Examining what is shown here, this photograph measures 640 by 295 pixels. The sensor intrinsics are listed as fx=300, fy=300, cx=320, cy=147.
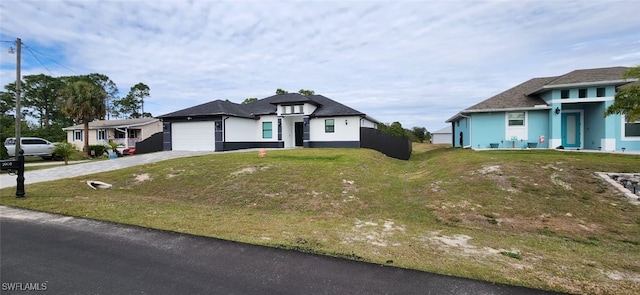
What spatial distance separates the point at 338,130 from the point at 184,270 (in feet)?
66.1

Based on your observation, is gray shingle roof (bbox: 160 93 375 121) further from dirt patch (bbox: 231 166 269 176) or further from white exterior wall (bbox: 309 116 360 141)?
dirt patch (bbox: 231 166 269 176)

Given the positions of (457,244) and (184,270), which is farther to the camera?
(457,244)

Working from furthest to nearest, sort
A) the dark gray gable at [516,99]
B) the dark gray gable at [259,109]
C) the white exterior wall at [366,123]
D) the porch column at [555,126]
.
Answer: the white exterior wall at [366,123], the dark gray gable at [259,109], the dark gray gable at [516,99], the porch column at [555,126]

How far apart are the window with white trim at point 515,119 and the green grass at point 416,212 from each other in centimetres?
842

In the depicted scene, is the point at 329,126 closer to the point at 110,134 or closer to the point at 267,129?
the point at 267,129

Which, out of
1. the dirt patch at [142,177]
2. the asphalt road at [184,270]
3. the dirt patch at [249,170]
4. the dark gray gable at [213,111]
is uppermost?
the dark gray gable at [213,111]

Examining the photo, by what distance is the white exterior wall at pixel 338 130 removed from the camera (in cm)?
2303

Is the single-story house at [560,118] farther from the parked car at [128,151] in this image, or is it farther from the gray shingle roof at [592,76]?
the parked car at [128,151]

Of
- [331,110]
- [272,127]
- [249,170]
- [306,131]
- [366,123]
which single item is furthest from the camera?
[366,123]

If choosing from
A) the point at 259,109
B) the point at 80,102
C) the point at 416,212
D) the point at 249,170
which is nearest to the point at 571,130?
the point at 416,212

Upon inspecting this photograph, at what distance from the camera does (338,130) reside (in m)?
23.5

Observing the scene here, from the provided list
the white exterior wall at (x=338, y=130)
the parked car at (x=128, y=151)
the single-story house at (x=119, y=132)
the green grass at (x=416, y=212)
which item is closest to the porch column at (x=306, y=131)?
the white exterior wall at (x=338, y=130)

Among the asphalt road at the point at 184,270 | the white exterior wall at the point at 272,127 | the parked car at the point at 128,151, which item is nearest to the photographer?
the asphalt road at the point at 184,270

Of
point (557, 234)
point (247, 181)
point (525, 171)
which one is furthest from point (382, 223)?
point (525, 171)
